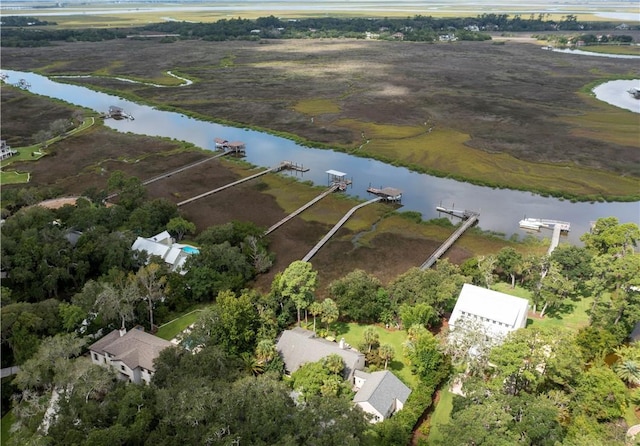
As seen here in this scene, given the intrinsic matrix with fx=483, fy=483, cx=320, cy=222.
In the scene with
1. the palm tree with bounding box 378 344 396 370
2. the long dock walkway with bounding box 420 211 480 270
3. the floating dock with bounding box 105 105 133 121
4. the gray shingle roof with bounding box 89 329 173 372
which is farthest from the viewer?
the floating dock with bounding box 105 105 133 121

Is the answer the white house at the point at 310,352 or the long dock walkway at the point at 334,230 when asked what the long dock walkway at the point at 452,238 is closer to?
the long dock walkway at the point at 334,230

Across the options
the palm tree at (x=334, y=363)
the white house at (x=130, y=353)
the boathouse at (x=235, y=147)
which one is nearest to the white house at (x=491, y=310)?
the palm tree at (x=334, y=363)

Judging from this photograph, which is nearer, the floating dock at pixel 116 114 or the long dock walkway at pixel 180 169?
the long dock walkway at pixel 180 169

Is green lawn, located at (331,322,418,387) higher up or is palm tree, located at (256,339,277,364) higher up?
palm tree, located at (256,339,277,364)

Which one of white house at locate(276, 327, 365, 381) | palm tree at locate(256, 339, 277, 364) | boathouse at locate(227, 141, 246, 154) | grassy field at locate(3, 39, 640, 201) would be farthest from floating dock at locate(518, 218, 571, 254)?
boathouse at locate(227, 141, 246, 154)

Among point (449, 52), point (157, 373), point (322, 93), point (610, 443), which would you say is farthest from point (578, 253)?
point (449, 52)

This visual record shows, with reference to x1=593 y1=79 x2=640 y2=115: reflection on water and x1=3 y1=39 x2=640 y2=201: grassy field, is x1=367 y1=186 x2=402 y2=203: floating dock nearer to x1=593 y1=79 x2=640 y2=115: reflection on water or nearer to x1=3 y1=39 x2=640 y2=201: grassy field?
x1=3 y1=39 x2=640 y2=201: grassy field
